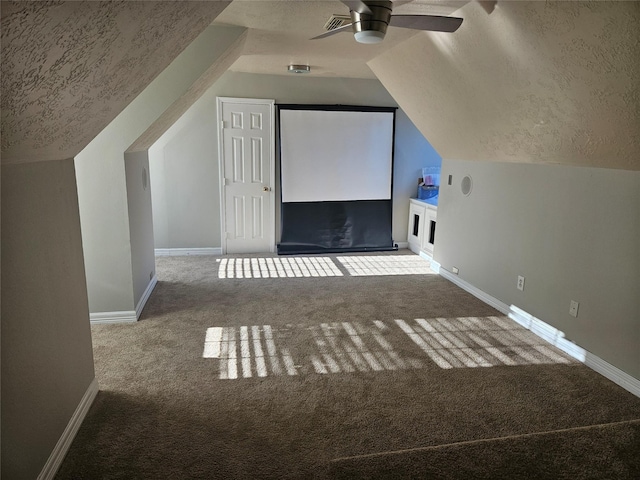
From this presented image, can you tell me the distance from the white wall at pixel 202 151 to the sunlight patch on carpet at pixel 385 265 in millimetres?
1237

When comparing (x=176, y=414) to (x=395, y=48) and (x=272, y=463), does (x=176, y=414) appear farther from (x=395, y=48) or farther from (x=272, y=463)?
(x=395, y=48)

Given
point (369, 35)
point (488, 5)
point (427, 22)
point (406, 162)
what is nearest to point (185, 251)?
point (406, 162)

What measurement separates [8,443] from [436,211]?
190 inches

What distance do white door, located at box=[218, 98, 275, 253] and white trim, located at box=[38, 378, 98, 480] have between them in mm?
3533

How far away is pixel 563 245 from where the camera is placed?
3248 mm

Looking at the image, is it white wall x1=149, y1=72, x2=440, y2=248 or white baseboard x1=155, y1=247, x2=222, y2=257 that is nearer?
white wall x1=149, y1=72, x2=440, y2=248

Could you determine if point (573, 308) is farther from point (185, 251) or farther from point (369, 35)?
point (185, 251)

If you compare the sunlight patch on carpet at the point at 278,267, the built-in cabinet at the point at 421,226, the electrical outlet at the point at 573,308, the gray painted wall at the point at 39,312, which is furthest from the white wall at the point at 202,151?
the electrical outlet at the point at 573,308

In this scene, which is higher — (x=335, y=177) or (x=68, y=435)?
(x=335, y=177)

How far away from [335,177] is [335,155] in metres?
0.31

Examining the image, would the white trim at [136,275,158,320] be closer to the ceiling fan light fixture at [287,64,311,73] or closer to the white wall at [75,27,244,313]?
the white wall at [75,27,244,313]

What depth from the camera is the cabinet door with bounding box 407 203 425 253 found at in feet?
19.8

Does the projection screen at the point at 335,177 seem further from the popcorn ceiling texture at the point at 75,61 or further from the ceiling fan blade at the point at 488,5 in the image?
the popcorn ceiling texture at the point at 75,61

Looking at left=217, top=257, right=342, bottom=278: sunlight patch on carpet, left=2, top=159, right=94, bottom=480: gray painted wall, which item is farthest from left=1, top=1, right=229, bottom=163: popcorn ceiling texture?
left=217, top=257, right=342, bottom=278: sunlight patch on carpet
